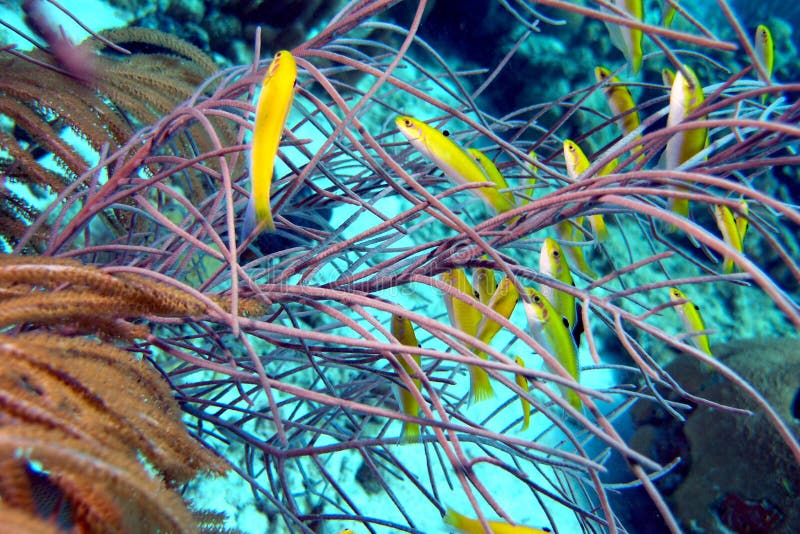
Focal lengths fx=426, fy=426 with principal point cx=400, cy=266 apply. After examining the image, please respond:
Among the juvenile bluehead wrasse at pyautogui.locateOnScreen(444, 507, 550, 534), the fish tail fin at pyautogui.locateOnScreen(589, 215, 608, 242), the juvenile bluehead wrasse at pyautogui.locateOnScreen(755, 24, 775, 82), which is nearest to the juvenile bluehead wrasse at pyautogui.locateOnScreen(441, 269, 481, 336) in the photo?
the juvenile bluehead wrasse at pyautogui.locateOnScreen(444, 507, 550, 534)

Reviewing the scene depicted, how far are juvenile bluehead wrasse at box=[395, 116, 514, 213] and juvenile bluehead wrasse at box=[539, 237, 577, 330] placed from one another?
286 millimetres

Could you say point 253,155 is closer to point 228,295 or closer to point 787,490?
point 228,295

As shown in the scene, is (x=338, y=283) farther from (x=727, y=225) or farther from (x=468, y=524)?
(x=727, y=225)

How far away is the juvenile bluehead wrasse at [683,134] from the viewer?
1.50 metres

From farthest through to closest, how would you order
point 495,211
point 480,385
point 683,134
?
point 480,385 < point 495,211 < point 683,134

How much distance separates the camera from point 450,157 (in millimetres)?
1635

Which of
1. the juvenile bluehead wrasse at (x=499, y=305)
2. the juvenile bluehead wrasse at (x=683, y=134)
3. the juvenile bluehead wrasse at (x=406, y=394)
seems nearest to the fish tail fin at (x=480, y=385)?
the juvenile bluehead wrasse at (x=499, y=305)

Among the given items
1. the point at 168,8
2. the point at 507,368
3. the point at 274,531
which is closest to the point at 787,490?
the point at 274,531

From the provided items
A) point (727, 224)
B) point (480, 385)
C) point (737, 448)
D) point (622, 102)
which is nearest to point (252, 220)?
point (480, 385)

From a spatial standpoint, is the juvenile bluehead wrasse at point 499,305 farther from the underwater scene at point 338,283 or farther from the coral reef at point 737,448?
the coral reef at point 737,448

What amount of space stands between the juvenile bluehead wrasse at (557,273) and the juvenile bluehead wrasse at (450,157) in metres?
0.29

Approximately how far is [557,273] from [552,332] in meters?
0.23

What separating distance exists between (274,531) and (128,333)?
2294 mm

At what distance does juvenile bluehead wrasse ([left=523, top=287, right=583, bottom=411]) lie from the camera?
141 centimetres
